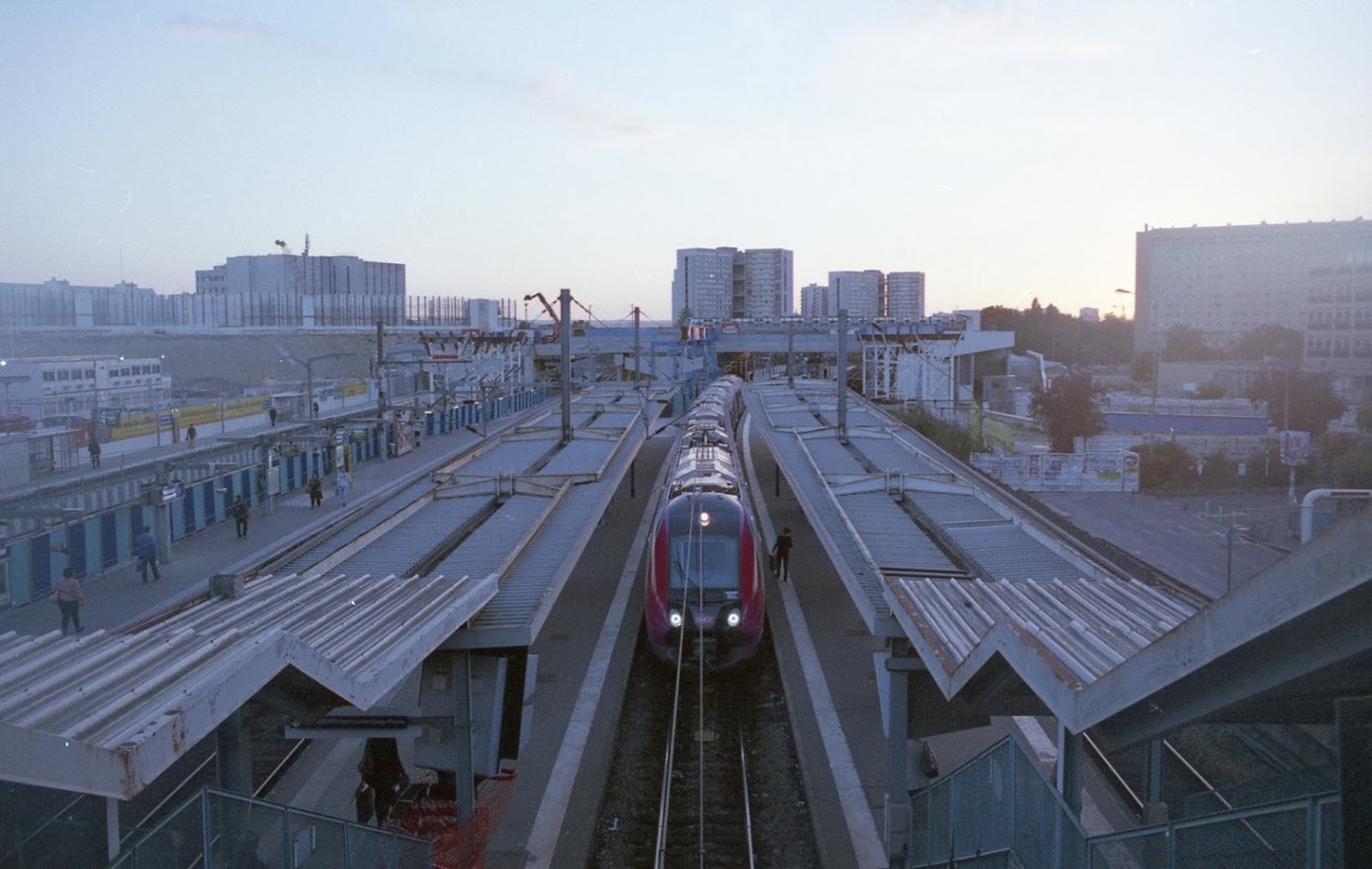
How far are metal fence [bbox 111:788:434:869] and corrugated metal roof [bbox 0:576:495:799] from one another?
11.0 inches

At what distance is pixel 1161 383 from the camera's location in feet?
126

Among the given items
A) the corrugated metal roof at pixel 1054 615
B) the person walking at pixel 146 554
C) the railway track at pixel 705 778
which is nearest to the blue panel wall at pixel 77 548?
the person walking at pixel 146 554

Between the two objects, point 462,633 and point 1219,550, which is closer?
point 462,633

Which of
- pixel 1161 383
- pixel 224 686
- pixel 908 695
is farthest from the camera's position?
pixel 1161 383

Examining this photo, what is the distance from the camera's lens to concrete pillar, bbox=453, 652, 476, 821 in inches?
305

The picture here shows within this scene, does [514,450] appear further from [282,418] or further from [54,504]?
[282,418]

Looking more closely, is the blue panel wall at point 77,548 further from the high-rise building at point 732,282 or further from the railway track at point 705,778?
the high-rise building at point 732,282

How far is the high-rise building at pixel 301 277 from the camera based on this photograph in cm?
8219

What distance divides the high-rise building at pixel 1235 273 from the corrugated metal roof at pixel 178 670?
1960 centimetres

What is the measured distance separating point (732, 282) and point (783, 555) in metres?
107

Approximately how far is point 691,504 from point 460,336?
41.1m

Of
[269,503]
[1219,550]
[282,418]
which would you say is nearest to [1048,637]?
[1219,550]

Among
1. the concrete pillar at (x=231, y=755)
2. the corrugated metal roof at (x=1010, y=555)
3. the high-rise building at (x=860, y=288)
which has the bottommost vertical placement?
the concrete pillar at (x=231, y=755)

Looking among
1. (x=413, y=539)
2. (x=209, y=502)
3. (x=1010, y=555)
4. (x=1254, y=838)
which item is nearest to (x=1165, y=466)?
(x=1010, y=555)
